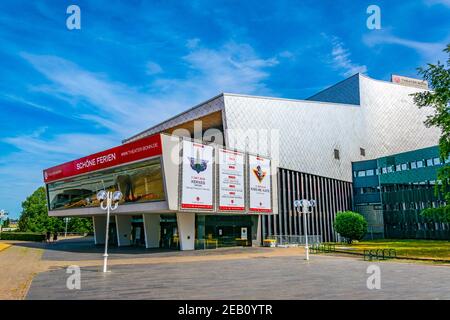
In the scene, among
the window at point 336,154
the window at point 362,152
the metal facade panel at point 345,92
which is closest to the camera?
the window at point 336,154

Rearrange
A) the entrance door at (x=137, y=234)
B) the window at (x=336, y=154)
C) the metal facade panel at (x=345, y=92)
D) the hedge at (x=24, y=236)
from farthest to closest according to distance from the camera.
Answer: the metal facade panel at (x=345, y=92) < the window at (x=336, y=154) < the hedge at (x=24, y=236) < the entrance door at (x=137, y=234)

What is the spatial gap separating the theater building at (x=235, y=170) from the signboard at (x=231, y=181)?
11cm

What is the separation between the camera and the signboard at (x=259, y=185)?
38.6 metres

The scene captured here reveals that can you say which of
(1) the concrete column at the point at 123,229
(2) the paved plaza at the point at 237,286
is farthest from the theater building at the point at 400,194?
(2) the paved plaza at the point at 237,286

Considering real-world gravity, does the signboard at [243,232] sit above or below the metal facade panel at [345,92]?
below

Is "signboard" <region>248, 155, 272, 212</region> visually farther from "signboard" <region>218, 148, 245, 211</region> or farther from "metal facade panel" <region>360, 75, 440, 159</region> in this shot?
"metal facade panel" <region>360, 75, 440, 159</region>

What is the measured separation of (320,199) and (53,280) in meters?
44.8

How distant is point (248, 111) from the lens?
1720 inches

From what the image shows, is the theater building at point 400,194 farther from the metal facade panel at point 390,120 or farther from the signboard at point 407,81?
the signboard at point 407,81

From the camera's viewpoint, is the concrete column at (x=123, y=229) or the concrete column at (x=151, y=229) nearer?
the concrete column at (x=151, y=229)

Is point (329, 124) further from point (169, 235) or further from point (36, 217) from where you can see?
point (36, 217)

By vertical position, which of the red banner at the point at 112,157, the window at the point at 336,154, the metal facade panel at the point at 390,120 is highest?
the metal facade panel at the point at 390,120

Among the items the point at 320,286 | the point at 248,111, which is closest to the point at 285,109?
Answer: the point at 248,111
